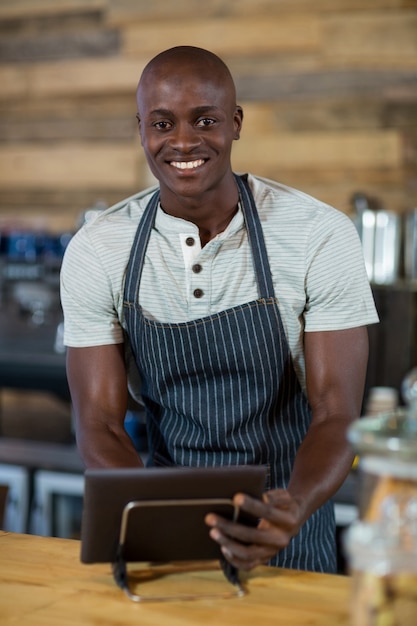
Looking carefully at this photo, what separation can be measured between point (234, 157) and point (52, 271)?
1.05 m

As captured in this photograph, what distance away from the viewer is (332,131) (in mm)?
4555

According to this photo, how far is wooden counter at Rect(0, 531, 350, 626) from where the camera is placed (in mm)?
1239

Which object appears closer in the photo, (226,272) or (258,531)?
(258,531)

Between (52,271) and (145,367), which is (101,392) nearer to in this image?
(145,367)

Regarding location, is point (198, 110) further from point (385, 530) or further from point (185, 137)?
point (385, 530)

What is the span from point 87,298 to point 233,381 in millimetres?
330

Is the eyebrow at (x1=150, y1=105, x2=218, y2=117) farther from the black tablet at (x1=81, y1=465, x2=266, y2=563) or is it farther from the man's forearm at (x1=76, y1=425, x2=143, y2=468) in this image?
the black tablet at (x1=81, y1=465, x2=266, y2=563)

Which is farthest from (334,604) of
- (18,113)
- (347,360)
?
(18,113)

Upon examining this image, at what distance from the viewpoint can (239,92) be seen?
470 cm

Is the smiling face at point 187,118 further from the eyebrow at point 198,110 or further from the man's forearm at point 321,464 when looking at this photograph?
the man's forearm at point 321,464

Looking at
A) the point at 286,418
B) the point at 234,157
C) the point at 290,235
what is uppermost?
the point at 234,157

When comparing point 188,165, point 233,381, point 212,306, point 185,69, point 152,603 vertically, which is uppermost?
point 185,69

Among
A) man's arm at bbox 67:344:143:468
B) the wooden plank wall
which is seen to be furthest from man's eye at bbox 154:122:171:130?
the wooden plank wall

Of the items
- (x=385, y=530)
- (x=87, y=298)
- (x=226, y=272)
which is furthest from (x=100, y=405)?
(x=385, y=530)
